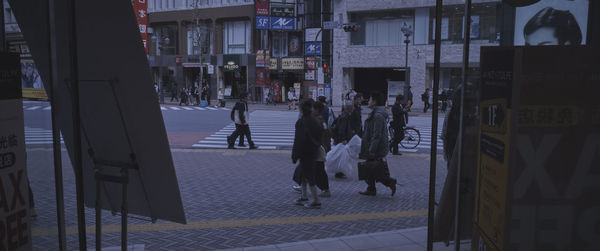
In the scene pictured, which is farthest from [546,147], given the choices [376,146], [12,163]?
[376,146]

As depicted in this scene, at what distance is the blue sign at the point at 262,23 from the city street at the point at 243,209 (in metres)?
29.6

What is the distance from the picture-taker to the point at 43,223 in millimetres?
4250

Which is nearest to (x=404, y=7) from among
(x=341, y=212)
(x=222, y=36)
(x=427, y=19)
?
(x=427, y=19)

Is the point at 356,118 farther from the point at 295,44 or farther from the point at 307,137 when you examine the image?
the point at 295,44

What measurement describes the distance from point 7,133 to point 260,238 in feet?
12.3

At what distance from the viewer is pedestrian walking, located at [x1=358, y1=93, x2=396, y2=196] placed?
24.4ft

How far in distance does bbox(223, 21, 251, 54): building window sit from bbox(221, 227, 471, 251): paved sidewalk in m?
39.5

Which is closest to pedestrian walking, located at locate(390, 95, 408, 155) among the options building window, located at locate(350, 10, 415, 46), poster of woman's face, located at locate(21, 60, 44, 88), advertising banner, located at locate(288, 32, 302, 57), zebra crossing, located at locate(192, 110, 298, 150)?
zebra crossing, located at locate(192, 110, 298, 150)

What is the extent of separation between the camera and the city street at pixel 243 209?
483cm

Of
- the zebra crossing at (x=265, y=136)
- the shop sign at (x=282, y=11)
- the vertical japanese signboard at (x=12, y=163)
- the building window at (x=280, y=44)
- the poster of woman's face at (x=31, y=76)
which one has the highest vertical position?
the shop sign at (x=282, y=11)

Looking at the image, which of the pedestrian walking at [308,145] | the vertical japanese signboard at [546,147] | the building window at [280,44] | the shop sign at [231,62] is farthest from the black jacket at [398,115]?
the shop sign at [231,62]

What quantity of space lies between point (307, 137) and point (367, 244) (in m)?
2.19

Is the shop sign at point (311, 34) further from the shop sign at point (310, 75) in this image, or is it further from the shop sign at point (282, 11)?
the shop sign at point (310, 75)

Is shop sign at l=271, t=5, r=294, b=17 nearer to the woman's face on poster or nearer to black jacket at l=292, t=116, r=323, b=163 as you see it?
black jacket at l=292, t=116, r=323, b=163
